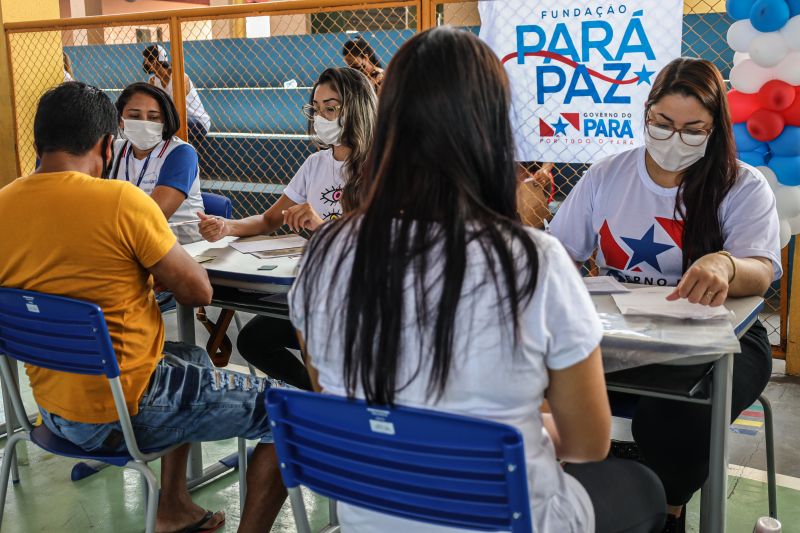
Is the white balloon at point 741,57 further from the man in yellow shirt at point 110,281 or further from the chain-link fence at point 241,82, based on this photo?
the man in yellow shirt at point 110,281

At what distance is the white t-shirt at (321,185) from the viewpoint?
9.55ft

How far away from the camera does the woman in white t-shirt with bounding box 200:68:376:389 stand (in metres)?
2.59

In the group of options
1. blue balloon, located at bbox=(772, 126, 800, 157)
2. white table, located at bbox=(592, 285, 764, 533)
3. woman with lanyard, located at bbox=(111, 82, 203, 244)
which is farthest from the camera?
blue balloon, located at bbox=(772, 126, 800, 157)

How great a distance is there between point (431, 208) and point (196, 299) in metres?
1.08

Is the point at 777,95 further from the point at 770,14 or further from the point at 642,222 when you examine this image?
the point at 642,222

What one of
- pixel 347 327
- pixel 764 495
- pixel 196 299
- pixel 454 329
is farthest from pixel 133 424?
pixel 764 495

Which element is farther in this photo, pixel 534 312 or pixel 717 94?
pixel 717 94

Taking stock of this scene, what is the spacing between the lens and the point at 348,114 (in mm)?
2807

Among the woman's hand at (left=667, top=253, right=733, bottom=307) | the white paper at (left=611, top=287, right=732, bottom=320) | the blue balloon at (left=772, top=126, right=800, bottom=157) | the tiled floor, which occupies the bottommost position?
the tiled floor

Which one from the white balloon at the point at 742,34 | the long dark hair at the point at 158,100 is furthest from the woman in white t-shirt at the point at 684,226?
the long dark hair at the point at 158,100

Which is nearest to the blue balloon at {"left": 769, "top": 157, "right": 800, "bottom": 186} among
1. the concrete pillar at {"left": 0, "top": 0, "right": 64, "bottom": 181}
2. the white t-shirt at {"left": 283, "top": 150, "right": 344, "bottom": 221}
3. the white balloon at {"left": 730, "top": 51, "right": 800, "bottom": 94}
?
the white balloon at {"left": 730, "top": 51, "right": 800, "bottom": 94}

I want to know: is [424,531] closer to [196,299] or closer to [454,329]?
[454,329]

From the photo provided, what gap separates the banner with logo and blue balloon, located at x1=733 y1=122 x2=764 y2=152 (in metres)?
0.40

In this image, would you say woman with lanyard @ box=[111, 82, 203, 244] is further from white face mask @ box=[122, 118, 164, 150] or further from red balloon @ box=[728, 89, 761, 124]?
red balloon @ box=[728, 89, 761, 124]
